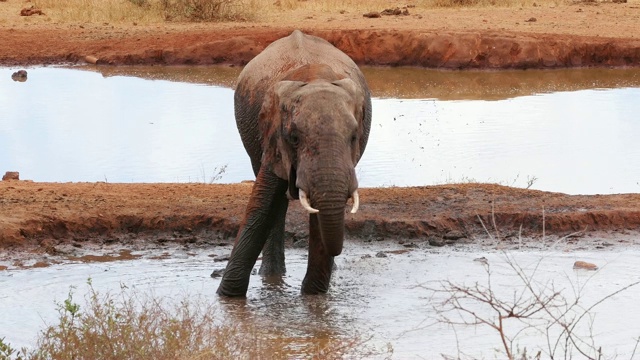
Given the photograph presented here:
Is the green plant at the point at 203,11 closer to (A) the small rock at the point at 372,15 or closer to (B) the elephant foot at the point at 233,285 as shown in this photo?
(A) the small rock at the point at 372,15

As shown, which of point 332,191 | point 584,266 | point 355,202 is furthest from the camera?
point 584,266

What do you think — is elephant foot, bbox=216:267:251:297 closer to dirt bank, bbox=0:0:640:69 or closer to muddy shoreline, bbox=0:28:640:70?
muddy shoreline, bbox=0:28:640:70

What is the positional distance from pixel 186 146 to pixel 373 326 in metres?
7.88

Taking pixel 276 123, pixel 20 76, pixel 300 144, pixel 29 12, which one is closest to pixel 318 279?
pixel 276 123

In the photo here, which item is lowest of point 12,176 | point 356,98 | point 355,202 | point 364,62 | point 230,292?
point 12,176

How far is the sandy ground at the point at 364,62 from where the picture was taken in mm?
9789

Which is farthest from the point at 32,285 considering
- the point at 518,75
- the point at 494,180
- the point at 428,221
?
the point at 518,75

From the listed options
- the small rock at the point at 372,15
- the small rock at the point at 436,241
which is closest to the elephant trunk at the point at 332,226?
the small rock at the point at 436,241

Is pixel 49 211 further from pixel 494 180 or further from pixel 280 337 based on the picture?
pixel 494 180

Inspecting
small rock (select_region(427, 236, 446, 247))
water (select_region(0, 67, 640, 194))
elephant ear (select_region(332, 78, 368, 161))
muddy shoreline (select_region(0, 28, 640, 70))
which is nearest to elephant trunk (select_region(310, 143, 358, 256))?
elephant ear (select_region(332, 78, 368, 161))

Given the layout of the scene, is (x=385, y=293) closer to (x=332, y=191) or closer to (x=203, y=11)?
(x=332, y=191)

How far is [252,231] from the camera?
310 inches

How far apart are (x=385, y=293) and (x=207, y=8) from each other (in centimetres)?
1703

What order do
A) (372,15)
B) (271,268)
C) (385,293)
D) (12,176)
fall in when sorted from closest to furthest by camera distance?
1. (385,293)
2. (271,268)
3. (12,176)
4. (372,15)
